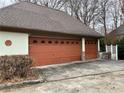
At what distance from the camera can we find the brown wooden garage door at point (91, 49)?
1825 cm

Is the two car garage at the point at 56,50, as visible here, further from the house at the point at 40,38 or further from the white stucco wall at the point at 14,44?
the white stucco wall at the point at 14,44

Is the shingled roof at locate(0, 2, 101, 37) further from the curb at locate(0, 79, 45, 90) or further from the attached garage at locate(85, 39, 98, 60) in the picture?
the curb at locate(0, 79, 45, 90)

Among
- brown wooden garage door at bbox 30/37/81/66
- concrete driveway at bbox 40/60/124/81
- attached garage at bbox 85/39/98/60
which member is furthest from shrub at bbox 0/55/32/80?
attached garage at bbox 85/39/98/60

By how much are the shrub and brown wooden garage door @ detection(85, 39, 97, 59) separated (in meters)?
9.82

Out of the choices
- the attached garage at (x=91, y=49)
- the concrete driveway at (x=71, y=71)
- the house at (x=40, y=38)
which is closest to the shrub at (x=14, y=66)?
the concrete driveway at (x=71, y=71)

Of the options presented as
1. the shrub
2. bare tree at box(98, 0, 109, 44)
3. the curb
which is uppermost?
bare tree at box(98, 0, 109, 44)

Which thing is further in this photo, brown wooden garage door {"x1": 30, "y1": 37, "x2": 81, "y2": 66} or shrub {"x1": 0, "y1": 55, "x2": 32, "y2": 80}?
brown wooden garage door {"x1": 30, "y1": 37, "x2": 81, "y2": 66}

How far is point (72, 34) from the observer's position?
15680mm

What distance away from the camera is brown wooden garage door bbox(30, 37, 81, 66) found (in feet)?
44.0

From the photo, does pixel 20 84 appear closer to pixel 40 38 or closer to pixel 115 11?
pixel 40 38

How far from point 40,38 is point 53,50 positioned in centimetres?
159

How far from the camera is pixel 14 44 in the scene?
39.2ft

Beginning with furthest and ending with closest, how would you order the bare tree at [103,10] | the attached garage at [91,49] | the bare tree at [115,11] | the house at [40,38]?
the bare tree at [115,11] < the bare tree at [103,10] < the attached garage at [91,49] < the house at [40,38]

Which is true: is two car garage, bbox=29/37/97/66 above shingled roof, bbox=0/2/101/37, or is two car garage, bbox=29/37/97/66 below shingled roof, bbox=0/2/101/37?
below
